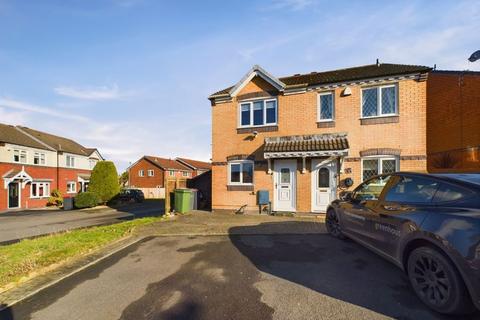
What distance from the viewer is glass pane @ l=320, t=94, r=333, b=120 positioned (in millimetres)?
11359

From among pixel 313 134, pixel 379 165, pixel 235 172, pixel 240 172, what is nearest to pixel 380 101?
pixel 379 165

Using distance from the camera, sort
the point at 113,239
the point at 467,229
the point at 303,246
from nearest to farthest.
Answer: the point at 467,229 < the point at 303,246 < the point at 113,239

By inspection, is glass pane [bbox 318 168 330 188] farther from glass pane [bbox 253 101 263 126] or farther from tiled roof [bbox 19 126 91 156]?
tiled roof [bbox 19 126 91 156]

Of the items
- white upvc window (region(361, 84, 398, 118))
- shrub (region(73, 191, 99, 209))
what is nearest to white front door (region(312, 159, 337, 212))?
white upvc window (region(361, 84, 398, 118))

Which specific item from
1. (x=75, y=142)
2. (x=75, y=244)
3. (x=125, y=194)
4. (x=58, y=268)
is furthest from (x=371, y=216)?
(x=75, y=142)

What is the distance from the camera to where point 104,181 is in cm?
2500

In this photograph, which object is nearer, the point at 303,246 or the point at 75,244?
the point at 303,246

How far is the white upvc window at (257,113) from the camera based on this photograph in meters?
12.2

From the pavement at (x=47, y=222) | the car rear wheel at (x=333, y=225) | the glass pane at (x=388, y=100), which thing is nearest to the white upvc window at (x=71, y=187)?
the pavement at (x=47, y=222)

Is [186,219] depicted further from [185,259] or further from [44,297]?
[44,297]

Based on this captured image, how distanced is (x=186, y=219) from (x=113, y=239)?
3599 millimetres

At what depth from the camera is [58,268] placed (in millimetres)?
5188

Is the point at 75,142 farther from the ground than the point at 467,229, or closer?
farther from the ground

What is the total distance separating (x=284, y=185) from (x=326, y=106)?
4.20 m
